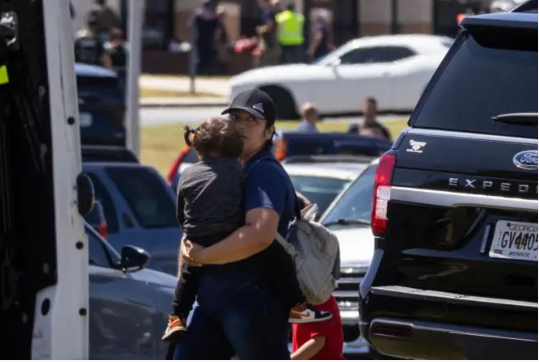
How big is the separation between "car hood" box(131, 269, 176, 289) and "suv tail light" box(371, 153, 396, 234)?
89.1 inches

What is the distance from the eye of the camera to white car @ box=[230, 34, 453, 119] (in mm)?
26391

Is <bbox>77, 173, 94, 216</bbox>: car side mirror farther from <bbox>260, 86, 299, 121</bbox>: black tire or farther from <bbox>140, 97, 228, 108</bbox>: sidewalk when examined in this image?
<bbox>140, 97, 228, 108</bbox>: sidewalk

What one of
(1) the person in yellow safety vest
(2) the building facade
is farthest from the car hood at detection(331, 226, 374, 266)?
(2) the building facade

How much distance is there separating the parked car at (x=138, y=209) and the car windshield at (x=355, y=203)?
194cm

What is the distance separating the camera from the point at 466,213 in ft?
22.8

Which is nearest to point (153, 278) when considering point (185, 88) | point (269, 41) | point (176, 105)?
point (176, 105)

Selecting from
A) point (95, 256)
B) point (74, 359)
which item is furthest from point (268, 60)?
point (74, 359)

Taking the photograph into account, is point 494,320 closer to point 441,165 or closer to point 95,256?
point 441,165

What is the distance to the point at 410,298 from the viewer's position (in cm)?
707

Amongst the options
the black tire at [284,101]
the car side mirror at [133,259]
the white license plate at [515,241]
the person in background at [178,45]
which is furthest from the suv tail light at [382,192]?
the person in background at [178,45]

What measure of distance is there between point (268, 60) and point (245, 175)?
25299 mm

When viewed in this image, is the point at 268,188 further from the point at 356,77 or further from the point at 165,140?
the point at 356,77

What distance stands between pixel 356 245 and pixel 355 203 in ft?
2.75

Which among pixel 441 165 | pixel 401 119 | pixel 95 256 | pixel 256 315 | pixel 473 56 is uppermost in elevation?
pixel 473 56
